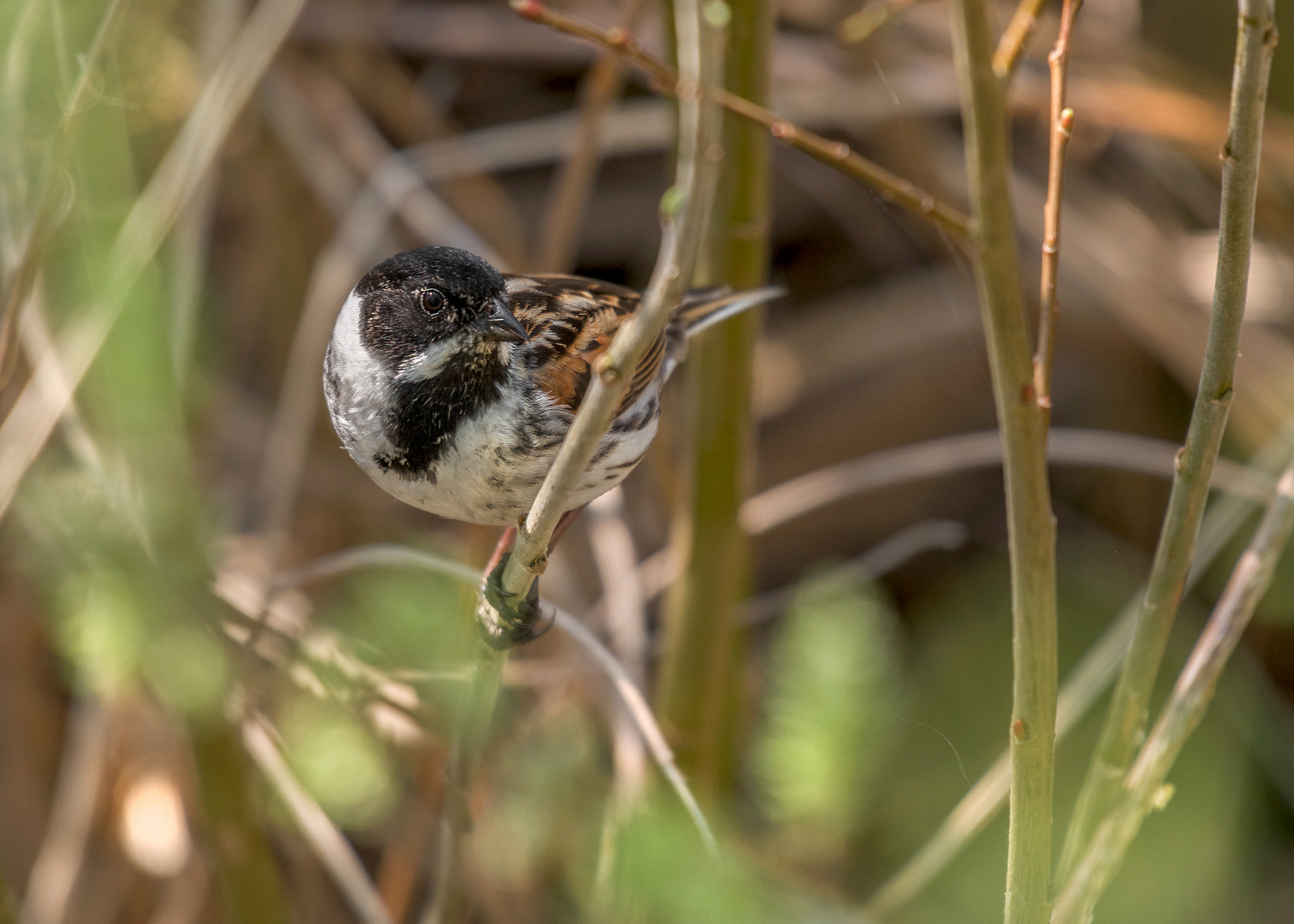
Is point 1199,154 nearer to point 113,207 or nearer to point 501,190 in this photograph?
point 501,190

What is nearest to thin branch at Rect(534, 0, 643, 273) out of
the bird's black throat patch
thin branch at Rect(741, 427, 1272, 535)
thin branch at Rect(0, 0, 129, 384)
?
thin branch at Rect(741, 427, 1272, 535)

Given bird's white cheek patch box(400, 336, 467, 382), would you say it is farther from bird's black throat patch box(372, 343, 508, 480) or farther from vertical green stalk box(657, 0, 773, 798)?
vertical green stalk box(657, 0, 773, 798)

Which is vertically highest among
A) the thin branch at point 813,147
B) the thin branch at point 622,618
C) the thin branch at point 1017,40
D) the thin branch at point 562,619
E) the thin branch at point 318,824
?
the thin branch at point 1017,40

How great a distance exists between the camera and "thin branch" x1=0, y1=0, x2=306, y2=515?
177cm

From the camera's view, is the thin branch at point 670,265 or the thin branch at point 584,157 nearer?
the thin branch at point 670,265

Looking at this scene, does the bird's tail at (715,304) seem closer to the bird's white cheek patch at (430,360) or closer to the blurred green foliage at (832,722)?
the bird's white cheek patch at (430,360)

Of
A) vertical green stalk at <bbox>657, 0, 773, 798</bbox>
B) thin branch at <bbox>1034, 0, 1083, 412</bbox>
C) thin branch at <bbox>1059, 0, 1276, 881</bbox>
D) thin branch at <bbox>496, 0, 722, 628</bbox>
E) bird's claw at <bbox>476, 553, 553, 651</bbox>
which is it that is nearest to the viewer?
thin branch at <bbox>496, 0, 722, 628</bbox>

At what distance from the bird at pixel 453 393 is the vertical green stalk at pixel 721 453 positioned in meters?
0.48

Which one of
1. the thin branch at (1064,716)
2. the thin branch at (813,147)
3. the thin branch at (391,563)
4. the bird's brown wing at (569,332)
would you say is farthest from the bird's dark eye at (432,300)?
the thin branch at (1064,716)

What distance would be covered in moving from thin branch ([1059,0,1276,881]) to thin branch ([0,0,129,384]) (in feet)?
3.60

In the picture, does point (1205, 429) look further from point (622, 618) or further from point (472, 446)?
point (622, 618)

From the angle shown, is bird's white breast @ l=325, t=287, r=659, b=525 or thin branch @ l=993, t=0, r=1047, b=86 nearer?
thin branch @ l=993, t=0, r=1047, b=86

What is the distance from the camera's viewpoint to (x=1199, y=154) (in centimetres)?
289

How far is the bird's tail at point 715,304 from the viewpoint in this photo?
1955 mm
